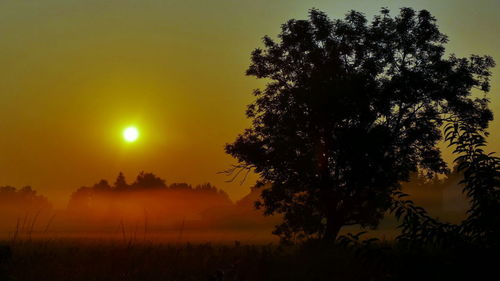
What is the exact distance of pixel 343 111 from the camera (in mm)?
29156

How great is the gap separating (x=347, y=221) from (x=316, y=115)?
6377mm

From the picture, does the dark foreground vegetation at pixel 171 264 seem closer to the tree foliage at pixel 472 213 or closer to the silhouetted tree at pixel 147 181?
the tree foliage at pixel 472 213

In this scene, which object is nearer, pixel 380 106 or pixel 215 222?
pixel 380 106

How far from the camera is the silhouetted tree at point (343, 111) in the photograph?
29.5 meters

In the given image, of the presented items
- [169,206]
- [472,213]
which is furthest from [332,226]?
[169,206]

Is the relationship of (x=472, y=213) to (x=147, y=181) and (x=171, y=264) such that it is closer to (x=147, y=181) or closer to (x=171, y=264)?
(x=171, y=264)

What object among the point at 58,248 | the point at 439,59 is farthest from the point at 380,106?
the point at 58,248

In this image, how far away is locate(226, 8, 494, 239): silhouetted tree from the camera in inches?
1163

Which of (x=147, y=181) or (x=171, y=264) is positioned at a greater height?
(x=147, y=181)

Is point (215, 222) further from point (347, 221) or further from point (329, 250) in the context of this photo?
point (329, 250)

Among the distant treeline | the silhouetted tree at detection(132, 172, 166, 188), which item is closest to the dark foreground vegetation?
the distant treeline

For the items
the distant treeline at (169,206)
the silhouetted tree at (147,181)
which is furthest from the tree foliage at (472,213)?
the silhouetted tree at (147,181)

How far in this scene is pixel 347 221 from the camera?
31.3 m

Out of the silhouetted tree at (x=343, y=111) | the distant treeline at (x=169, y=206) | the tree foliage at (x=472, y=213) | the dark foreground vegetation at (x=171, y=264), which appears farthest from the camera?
the distant treeline at (x=169, y=206)
